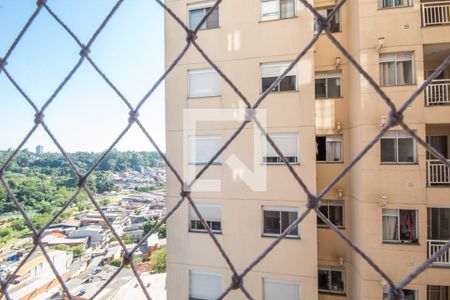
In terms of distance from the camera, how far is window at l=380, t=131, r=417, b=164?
2535 mm

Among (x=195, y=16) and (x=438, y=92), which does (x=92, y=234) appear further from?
(x=438, y=92)

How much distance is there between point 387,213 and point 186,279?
2132mm

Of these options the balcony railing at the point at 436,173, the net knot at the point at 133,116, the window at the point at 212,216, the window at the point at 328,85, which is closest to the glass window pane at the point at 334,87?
the window at the point at 328,85

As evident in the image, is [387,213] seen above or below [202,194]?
below

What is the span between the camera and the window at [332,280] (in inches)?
111

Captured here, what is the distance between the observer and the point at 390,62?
257 cm

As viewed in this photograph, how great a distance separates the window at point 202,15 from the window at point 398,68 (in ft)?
5.76

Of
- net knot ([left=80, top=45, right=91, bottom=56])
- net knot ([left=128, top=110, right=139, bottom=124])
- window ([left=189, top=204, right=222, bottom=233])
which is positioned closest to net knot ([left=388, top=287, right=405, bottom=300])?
net knot ([left=128, top=110, right=139, bottom=124])

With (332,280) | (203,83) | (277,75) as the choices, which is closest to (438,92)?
(277,75)

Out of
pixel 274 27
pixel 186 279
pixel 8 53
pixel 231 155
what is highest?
pixel 274 27

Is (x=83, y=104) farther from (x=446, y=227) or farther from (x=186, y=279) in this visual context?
(x=446, y=227)

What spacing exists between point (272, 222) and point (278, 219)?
0.07m

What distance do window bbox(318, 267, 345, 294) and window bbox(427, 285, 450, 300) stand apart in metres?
0.86

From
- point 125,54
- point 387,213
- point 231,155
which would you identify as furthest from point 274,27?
point 387,213
